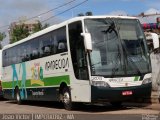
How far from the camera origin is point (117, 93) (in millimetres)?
15477

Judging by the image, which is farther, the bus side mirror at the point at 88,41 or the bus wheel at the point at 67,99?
the bus wheel at the point at 67,99

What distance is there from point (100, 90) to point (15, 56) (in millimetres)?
11189

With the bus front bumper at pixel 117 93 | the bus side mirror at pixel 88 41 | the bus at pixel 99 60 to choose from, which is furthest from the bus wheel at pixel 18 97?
the bus side mirror at pixel 88 41

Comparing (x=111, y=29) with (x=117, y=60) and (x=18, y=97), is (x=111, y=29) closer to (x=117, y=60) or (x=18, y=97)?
(x=117, y=60)

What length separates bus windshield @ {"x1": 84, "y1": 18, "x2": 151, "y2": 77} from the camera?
15.5 meters

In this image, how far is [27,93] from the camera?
77.3ft

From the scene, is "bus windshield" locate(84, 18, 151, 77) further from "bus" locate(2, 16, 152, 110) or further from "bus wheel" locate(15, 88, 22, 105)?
"bus wheel" locate(15, 88, 22, 105)

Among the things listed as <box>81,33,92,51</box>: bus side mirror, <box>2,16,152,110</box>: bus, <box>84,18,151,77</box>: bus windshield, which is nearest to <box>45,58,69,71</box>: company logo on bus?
<box>2,16,152,110</box>: bus

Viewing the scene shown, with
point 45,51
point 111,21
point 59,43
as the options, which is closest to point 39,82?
point 45,51

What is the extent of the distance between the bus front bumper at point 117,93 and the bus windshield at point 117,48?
51cm

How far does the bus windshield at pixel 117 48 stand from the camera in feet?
50.8

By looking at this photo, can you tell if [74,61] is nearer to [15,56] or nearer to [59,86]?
[59,86]

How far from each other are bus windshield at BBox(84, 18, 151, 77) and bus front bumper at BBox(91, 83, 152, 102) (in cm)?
51

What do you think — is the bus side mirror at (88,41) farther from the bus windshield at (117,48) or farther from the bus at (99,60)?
the bus windshield at (117,48)
